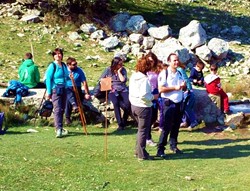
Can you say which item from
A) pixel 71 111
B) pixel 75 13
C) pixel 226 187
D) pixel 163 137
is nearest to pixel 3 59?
pixel 75 13

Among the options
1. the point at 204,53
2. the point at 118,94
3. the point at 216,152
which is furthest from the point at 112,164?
the point at 204,53

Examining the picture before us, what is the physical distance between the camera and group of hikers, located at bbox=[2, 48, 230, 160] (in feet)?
30.8

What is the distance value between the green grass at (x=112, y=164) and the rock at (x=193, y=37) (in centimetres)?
929

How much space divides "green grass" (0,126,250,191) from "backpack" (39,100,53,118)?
964 millimetres

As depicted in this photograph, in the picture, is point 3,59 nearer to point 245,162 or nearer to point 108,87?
point 108,87

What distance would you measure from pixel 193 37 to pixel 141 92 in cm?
1216

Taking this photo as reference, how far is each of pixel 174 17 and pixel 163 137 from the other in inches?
712

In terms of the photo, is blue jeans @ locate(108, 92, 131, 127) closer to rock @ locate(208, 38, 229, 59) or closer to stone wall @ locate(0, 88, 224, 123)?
stone wall @ locate(0, 88, 224, 123)

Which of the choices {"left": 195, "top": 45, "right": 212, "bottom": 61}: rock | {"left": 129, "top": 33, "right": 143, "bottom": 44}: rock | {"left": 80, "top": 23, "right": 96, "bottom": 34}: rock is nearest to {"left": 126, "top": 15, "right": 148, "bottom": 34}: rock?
{"left": 129, "top": 33, "right": 143, "bottom": 44}: rock

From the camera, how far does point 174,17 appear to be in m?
27.2

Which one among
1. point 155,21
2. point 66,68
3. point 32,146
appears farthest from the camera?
point 155,21

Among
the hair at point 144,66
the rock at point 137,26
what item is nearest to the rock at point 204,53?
the rock at point 137,26

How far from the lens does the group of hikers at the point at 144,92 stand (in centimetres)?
940

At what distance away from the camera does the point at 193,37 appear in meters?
21.1
